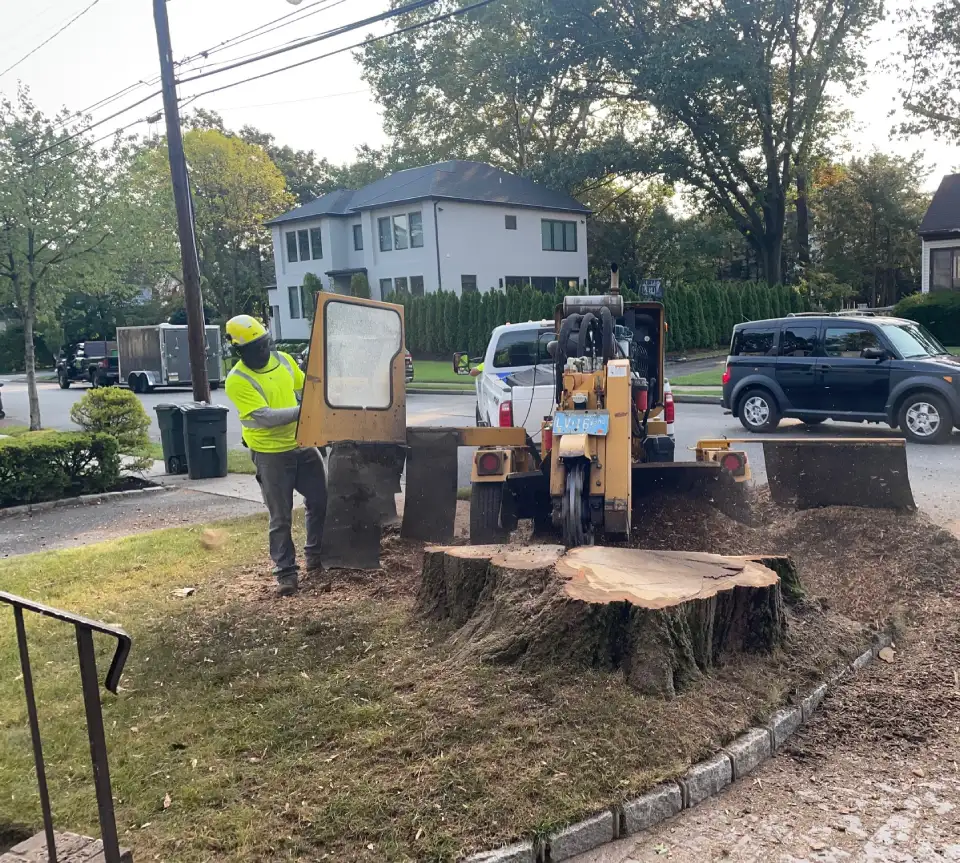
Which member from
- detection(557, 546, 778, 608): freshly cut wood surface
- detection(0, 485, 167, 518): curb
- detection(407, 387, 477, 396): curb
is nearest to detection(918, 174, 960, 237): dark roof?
detection(407, 387, 477, 396): curb

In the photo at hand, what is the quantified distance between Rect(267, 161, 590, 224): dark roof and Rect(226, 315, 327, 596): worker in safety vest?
34.5 meters

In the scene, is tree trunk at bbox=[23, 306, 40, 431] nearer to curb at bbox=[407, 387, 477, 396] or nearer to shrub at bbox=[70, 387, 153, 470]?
shrub at bbox=[70, 387, 153, 470]

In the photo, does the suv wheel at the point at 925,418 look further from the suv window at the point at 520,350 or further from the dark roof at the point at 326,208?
the dark roof at the point at 326,208

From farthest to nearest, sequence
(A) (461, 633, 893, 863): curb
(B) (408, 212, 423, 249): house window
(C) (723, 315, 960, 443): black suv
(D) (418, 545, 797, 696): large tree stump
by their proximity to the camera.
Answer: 1. (B) (408, 212, 423, 249): house window
2. (C) (723, 315, 960, 443): black suv
3. (D) (418, 545, 797, 696): large tree stump
4. (A) (461, 633, 893, 863): curb

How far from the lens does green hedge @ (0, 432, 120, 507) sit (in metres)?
10.5

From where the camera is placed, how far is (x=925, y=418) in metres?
12.4

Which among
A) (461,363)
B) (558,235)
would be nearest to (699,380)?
(461,363)

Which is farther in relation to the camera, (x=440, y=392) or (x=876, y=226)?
(x=876, y=226)

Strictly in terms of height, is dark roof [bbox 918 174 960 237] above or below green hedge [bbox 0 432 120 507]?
above

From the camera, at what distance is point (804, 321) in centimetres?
1376

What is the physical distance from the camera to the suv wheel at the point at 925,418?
40.4 ft

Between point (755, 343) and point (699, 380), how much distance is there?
9172 millimetres

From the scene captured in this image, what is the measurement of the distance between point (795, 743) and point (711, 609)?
70 centimetres

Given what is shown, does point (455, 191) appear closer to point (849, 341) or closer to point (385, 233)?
point (385, 233)
